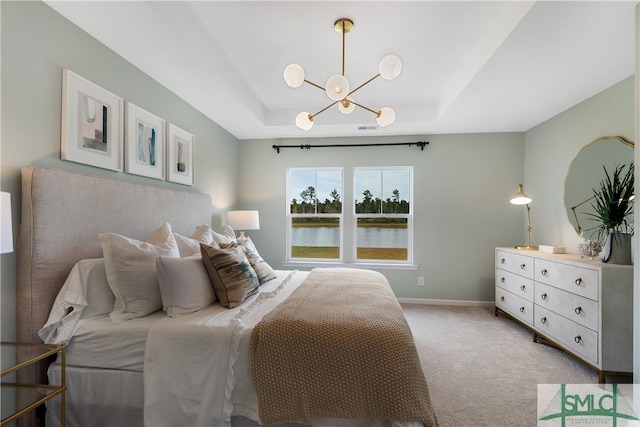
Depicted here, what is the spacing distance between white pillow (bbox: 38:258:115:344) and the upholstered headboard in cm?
6

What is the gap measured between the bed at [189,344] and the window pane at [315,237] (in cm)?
266

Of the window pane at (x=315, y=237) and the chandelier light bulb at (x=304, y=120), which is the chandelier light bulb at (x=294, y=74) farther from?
the window pane at (x=315, y=237)

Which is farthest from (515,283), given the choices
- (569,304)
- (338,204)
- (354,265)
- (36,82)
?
(36,82)

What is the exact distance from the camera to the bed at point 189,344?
137cm

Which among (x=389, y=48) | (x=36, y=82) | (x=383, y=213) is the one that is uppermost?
(x=389, y=48)

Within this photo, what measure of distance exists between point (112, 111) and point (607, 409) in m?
3.92

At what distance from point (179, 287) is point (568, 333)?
10.1ft

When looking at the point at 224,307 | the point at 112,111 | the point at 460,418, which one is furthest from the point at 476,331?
the point at 112,111

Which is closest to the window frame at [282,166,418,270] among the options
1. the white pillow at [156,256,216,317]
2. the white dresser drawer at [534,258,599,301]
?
the white dresser drawer at [534,258,599,301]

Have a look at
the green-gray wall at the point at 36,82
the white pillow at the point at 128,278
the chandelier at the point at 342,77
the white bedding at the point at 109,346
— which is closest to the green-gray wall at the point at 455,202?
the chandelier at the point at 342,77

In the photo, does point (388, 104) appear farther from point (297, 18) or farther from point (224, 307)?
point (224, 307)

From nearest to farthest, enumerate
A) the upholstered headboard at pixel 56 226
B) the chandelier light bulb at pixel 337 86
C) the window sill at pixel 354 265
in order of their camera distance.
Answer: the upholstered headboard at pixel 56 226, the chandelier light bulb at pixel 337 86, the window sill at pixel 354 265

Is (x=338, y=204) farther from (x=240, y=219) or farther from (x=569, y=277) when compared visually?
(x=569, y=277)

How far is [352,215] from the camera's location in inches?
178
